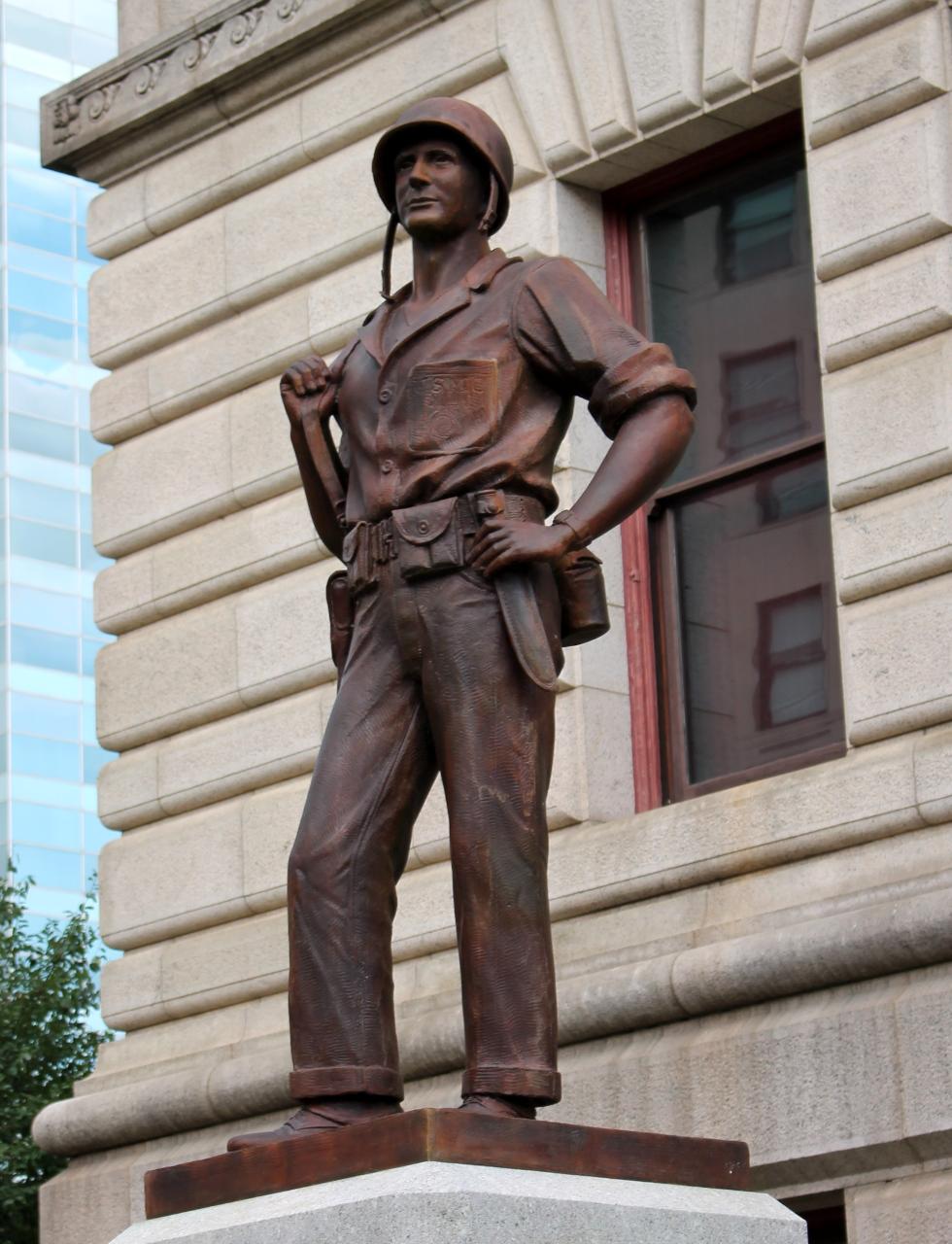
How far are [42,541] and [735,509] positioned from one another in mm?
45005

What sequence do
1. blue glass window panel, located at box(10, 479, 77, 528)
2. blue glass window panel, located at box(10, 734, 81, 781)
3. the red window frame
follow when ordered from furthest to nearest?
1. blue glass window panel, located at box(10, 479, 77, 528)
2. blue glass window panel, located at box(10, 734, 81, 781)
3. the red window frame

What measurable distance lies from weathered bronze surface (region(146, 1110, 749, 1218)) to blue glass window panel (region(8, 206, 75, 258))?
52812 mm

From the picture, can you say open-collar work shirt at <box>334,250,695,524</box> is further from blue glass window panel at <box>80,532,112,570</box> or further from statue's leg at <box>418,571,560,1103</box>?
blue glass window panel at <box>80,532,112,570</box>

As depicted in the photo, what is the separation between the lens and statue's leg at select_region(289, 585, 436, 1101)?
25.7 feet

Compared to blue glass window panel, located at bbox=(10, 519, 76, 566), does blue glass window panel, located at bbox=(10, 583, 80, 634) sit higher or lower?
lower

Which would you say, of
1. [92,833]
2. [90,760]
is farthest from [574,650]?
[92,833]

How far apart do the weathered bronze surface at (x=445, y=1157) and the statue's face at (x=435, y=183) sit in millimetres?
2687

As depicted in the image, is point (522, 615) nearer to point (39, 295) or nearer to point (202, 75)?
point (202, 75)

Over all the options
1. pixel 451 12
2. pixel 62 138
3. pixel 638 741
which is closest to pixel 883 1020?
pixel 638 741

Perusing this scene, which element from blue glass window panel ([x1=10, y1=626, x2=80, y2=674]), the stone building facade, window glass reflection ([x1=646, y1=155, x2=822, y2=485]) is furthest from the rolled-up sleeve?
blue glass window panel ([x1=10, y1=626, x2=80, y2=674])

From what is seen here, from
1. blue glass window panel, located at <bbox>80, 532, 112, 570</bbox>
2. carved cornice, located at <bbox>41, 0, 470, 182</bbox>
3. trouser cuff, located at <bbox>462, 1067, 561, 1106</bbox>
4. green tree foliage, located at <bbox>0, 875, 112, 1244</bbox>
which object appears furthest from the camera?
blue glass window panel, located at <bbox>80, 532, 112, 570</bbox>

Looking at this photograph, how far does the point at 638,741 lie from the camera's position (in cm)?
1349

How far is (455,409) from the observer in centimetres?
814

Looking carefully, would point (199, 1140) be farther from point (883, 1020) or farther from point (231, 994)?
point (883, 1020)
